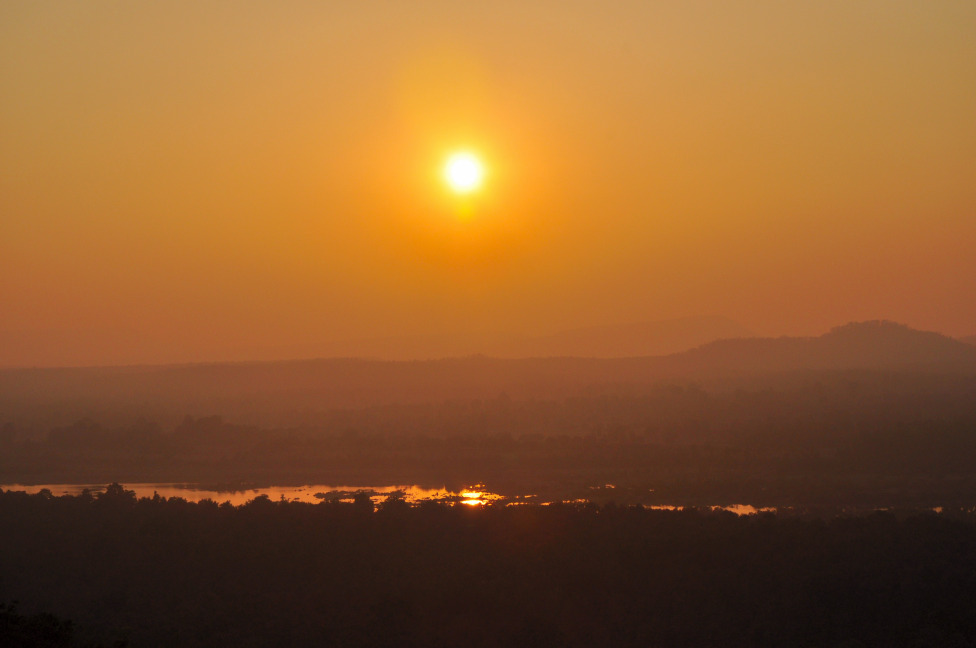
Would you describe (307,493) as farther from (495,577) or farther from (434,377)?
(434,377)

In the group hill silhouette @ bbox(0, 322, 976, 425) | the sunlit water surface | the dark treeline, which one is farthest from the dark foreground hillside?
hill silhouette @ bbox(0, 322, 976, 425)

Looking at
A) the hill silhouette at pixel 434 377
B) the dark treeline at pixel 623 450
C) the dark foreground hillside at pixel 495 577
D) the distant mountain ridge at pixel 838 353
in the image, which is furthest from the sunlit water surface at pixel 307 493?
the distant mountain ridge at pixel 838 353

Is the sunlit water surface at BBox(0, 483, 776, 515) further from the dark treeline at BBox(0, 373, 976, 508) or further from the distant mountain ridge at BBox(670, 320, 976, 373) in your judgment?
the distant mountain ridge at BBox(670, 320, 976, 373)

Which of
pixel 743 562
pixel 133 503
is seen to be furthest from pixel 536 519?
pixel 133 503

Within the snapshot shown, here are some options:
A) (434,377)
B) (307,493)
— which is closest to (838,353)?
(434,377)

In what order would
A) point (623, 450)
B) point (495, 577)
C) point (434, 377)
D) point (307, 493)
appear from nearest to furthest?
point (495, 577) < point (307, 493) < point (623, 450) < point (434, 377)

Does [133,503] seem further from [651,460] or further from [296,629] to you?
[651,460]
